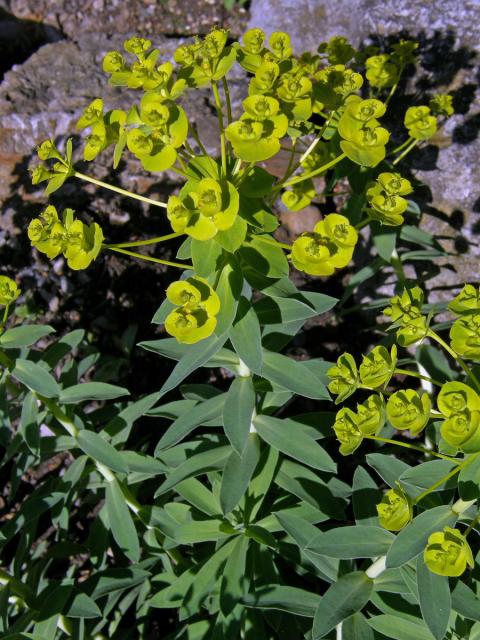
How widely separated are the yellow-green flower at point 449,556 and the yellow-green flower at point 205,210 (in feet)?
2.58

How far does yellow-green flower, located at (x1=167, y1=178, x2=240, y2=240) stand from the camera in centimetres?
141

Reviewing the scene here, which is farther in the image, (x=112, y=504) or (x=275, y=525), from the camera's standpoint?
(x=112, y=504)

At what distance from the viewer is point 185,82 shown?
1605 millimetres

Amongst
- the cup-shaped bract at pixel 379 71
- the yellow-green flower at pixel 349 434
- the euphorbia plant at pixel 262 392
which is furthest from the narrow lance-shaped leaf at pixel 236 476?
the cup-shaped bract at pixel 379 71

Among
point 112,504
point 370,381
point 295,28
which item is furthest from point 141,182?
point 370,381

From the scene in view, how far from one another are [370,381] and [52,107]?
2.87m

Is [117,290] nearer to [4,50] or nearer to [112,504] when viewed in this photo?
[112,504]

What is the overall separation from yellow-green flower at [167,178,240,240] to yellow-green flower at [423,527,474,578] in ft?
2.58

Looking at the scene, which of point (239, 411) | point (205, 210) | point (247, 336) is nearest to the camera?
point (205, 210)

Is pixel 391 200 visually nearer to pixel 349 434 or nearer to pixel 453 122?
pixel 349 434

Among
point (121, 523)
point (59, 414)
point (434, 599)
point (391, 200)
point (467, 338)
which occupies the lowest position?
point (121, 523)

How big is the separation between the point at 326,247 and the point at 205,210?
0.89 ft

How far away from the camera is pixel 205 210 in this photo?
4.66ft

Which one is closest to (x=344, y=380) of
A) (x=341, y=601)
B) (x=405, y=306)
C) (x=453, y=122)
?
(x=405, y=306)
